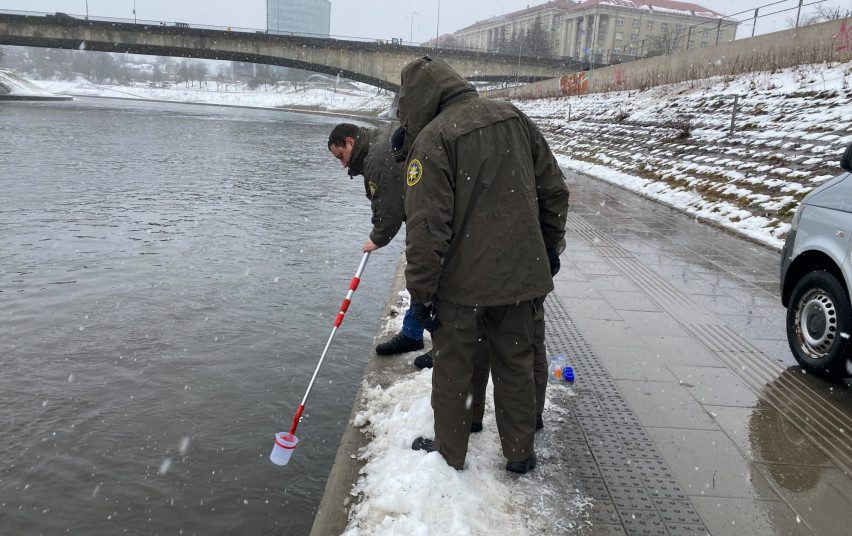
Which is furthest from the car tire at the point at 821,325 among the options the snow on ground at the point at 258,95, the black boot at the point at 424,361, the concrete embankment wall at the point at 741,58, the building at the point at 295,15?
the building at the point at 295,15

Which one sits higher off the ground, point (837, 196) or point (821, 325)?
point (837, 196)

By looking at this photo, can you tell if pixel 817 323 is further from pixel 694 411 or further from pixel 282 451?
pixel 282 451

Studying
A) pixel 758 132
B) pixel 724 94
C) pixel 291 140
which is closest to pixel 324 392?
pixel 758 132

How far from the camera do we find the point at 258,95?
102625 millimetres

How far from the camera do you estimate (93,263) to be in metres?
8.08

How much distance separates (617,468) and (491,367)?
94 centimetres

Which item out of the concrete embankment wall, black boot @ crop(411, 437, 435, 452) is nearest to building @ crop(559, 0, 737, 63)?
the concrete embankment wall

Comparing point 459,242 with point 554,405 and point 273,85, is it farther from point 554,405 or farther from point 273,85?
point 273,85

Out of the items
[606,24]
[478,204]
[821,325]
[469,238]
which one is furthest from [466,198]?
[606,24]

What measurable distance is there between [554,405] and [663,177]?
10793 millimetres

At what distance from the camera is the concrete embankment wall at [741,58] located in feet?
51.6

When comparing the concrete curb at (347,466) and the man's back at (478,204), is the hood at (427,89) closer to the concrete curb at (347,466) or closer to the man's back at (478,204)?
the man's back at (478,204)

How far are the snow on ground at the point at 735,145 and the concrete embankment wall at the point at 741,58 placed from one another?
978 millimetres

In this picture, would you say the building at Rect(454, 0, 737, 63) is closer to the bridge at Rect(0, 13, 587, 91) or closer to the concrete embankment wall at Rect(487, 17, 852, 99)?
the bridge at Rect(0, 13, 587, 91)
